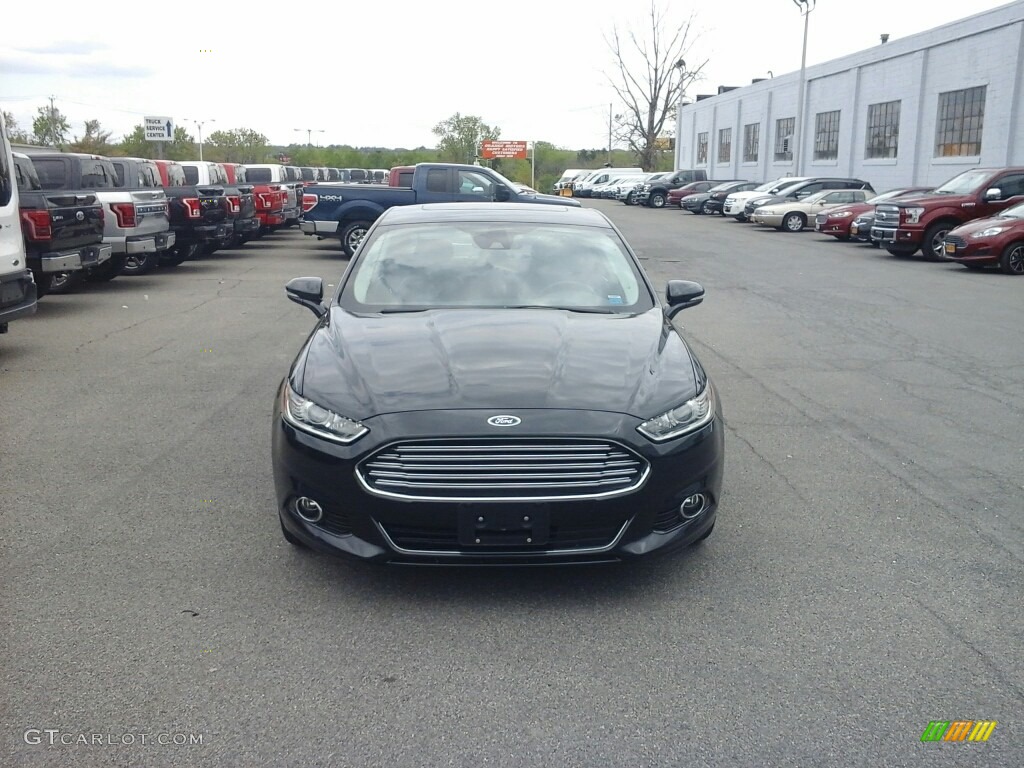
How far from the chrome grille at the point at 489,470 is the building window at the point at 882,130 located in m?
38.6

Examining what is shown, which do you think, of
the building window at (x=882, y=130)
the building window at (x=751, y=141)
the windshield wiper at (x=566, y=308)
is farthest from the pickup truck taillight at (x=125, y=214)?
the building window at (x=751, y=141)

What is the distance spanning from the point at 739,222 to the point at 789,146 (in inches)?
615

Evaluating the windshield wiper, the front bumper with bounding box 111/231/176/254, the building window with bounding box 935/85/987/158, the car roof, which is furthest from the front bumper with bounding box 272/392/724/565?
the building window with bounding box 935/85/987/158

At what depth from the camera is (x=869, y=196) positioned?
30484 millimetres

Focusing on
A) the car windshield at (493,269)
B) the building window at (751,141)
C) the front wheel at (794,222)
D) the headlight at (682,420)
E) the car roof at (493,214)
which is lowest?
the front wheel at (794,222)

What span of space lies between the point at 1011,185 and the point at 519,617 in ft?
65.6

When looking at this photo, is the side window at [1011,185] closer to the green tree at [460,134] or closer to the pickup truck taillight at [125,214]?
the pickup truck taillight at [125,214]

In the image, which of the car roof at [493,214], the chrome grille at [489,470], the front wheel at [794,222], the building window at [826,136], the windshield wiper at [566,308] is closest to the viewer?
the chrome grille at [489,470]

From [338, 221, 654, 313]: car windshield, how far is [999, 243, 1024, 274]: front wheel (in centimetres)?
1405

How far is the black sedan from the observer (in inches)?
161

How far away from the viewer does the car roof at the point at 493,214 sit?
6344mm

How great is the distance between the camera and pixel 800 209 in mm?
31297

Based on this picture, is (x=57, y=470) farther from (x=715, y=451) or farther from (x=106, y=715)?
(x=715, y=451)

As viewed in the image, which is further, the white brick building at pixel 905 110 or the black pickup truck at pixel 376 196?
the white brick building at pixel 905 110
